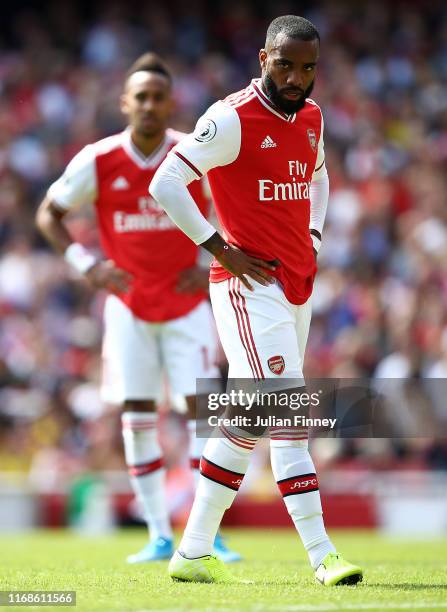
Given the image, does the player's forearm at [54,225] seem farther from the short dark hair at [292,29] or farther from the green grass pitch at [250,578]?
the short dark hair at [292,29]

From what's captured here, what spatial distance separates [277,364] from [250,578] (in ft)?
4.16

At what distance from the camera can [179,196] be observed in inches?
245

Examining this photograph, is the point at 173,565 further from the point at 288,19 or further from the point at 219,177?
the point at 288,19

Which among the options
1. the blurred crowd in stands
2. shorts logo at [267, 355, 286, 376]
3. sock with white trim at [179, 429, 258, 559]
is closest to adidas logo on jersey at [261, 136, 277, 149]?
shorts logo at [267, 355, 286, 376]

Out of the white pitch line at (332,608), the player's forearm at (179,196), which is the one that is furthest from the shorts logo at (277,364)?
the white pitch line at (332,608)

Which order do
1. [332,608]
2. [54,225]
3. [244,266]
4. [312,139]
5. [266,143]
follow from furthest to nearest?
[54,225]
[312,139]
[266,143]
[244,266]
[332,608]

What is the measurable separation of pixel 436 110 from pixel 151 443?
38.7ft

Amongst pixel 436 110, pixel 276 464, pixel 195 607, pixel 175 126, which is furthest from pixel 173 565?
pixel 436 110

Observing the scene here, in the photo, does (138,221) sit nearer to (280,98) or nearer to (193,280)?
(193,280)

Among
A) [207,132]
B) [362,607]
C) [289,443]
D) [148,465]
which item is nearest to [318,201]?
[207,132]

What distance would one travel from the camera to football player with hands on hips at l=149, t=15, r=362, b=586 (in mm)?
6113

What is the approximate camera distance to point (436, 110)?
1892cm

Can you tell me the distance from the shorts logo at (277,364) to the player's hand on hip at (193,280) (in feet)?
7.89
